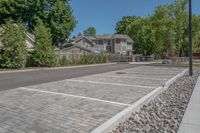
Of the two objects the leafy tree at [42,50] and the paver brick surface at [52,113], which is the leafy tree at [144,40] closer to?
the leafy tree at [42,50]

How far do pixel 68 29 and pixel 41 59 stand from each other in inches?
554

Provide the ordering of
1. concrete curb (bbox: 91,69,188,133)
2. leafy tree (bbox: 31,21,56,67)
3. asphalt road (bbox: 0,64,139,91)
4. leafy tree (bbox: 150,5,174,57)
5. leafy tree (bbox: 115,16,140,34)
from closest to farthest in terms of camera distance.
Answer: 1. concrete curb (bbox: 91,69,188,133)
2. asphalt road (bbox: 0,64,139,91)
3. leafy tree (bbox: 31,21,56,67)
4. leafy tree (bbox: 150,5,174,57)
5. leafy tree (bbox: 115,16,140,34)

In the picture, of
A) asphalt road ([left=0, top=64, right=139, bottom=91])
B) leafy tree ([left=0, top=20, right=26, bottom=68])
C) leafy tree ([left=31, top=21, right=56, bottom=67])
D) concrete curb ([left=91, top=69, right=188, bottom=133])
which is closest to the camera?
concrete curb ([left=91, top=69, right=188, bottom=133])

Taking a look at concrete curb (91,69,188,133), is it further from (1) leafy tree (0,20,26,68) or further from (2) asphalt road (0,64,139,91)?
(1) leafy tree (0,20,26,68)

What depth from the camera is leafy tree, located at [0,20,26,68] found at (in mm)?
22578

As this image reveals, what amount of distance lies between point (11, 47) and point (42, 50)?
394cm

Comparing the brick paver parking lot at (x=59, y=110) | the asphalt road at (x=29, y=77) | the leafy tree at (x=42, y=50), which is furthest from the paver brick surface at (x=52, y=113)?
the leafy tree at (x=42, y=50)

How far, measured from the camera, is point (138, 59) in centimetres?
5341

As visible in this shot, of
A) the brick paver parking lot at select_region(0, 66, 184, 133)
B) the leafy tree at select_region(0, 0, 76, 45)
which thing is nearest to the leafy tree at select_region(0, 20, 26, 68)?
the leafy tree at select_region(0, 0, 76, 45)

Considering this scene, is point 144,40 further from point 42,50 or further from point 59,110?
point 59,110

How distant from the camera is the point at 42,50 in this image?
85.5ft

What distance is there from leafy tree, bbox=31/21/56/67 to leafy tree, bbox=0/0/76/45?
10.4 m

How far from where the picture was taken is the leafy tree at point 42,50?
25938 mm

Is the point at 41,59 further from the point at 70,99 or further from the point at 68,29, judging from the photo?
the point at 70,99
